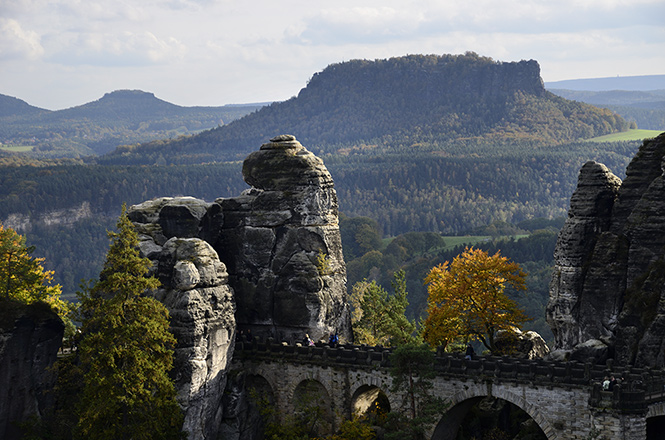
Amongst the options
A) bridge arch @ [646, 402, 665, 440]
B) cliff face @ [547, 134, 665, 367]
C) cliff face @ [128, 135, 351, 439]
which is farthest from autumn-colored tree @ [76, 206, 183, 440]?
bridge arch @ [646, 402, 665, 440]

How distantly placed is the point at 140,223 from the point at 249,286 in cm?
917

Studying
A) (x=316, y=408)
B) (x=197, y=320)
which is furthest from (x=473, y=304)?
(x=197, y=320)

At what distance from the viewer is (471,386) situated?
60.7 meters

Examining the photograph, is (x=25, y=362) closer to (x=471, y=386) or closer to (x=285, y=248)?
(x=285, y=248)

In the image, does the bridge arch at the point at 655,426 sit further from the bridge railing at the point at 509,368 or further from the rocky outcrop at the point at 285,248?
the rocky outcrop at the point at 285,248

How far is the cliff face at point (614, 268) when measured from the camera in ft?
198

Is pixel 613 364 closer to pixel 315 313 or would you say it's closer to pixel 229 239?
pixel 315 313

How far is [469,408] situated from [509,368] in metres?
5.87

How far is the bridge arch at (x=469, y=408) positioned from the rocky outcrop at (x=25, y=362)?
25.2m

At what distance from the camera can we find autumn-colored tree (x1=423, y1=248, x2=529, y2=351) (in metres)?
70.5

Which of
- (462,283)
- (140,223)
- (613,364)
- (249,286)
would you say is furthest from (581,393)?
(140,223)

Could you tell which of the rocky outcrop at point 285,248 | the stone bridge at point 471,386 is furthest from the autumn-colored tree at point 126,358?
the rocky outcrop at point 285,248

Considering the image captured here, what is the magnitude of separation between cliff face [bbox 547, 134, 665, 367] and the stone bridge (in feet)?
12.7

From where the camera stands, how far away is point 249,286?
2945 inches
